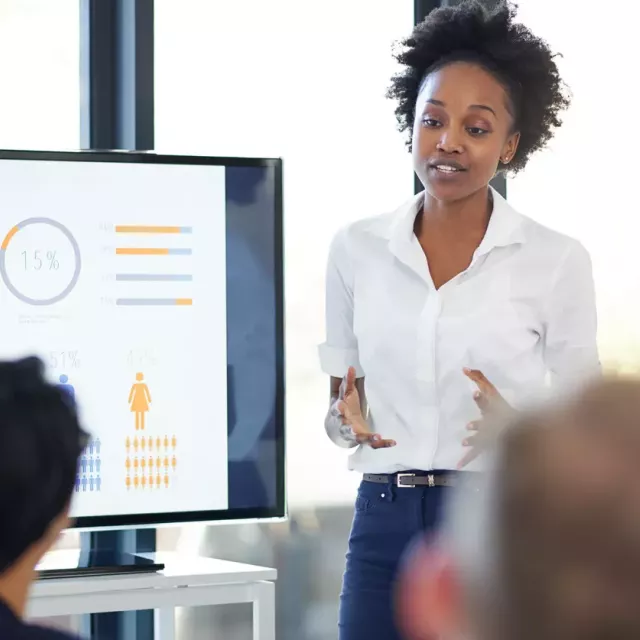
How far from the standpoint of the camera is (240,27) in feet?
11.7

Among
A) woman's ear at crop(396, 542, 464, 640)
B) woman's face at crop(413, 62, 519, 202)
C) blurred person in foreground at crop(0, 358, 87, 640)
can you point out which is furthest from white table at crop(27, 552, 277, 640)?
woman's ear at crop(396, 542, 464, 640)

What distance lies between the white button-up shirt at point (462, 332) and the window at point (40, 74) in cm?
129

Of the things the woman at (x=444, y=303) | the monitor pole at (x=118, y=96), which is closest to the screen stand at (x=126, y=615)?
the monitor pole at (x=118, y=96)

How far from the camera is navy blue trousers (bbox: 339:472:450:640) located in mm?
2418

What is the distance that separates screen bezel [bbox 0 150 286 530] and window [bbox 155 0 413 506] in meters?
0.43

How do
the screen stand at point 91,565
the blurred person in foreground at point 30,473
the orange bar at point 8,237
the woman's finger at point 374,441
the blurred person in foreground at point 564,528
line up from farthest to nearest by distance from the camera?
1. the orange bar at point 8,237
2. the screen stand at point 91,565
3. the woman's finger at point 374,441
4. the blurred person in foreground at point 30,473
5. the blurred person in foreground at point 564,528

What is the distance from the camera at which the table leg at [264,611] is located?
113 inches

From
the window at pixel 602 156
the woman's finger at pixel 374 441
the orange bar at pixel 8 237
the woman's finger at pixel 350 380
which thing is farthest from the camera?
the window at pixel 602 156

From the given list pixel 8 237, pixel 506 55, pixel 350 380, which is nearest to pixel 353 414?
pixel 350 380

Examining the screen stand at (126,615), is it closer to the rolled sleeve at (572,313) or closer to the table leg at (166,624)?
the table leg at (166,624)

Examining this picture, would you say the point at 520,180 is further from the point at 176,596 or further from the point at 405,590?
the point at 405,590

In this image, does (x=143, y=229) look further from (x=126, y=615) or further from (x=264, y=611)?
(x=126, y=615)

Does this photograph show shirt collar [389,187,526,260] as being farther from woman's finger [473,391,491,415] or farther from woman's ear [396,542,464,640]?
woman's ear [396,542,464,640]

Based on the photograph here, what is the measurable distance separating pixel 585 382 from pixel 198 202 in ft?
8.34
